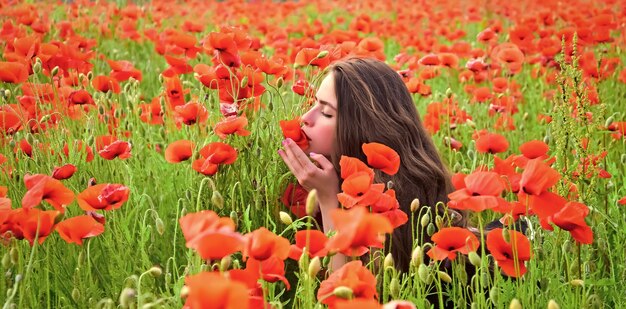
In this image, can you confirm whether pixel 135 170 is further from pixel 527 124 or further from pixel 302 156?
pixel 527 124

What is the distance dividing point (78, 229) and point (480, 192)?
0.86m

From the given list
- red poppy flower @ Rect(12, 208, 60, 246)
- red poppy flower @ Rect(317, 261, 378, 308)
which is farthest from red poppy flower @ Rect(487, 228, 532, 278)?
red poppy flower @ Rect(12, 208, 60, 246)

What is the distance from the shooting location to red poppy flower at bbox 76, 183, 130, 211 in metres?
1.69

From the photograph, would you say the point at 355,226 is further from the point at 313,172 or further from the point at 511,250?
the point at 313,172

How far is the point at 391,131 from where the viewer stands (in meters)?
2.38

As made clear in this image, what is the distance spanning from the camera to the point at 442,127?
329cm

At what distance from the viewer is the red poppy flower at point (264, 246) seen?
1290 mm

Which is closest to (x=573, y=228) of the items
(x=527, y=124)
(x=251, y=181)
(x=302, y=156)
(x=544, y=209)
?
(x=544, y=209)

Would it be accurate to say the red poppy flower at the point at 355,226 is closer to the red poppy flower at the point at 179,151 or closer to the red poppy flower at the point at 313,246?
the red poppy flower at the point at 313,246

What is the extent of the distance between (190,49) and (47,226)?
1623 millimetres

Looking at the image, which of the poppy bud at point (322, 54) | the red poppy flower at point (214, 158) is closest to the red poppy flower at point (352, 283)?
the red poppy flower at point (214, 158)

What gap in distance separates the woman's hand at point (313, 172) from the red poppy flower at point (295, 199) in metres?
0.10

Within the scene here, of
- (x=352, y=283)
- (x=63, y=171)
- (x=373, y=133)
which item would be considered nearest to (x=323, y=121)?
(x=373, y=133)

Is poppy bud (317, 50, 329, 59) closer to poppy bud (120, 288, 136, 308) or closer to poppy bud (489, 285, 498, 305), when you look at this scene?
poppy bud (489, 285, 498, 305)
